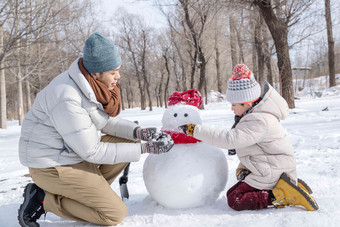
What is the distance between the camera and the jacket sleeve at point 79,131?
65.8 inches

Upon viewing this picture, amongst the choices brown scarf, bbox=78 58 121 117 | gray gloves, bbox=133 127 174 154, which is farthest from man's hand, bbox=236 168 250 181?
brown scarf, bbox=78 58 121 117

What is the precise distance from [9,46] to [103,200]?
18.1 ft

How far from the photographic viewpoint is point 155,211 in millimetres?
1997

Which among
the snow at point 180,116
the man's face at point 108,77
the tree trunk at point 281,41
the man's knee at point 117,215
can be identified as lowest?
the man's knee at point 117,215

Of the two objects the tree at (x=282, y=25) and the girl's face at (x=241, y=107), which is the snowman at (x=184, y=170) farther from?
the tree at (x=282, y=25)

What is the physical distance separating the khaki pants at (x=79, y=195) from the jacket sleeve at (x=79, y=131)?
5.8 inches

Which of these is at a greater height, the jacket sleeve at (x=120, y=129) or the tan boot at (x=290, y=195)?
the jacket sleeve at (x=120, y=129)

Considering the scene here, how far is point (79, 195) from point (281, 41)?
7.72 m

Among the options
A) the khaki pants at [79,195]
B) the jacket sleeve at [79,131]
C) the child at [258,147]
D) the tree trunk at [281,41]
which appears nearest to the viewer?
the jacket sleeve at [79,131]

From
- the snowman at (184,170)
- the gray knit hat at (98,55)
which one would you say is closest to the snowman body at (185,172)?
the snowman at (184,170)

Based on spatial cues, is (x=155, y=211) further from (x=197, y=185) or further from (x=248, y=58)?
(x=248, y=58)

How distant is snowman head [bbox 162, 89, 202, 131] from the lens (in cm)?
210

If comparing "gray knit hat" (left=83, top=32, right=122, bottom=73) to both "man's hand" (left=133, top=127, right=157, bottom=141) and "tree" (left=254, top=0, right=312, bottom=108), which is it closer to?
"man's hand" (left=133, top=127, right=157, bottom=141)

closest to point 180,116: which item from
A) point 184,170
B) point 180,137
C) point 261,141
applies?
point 180,137
